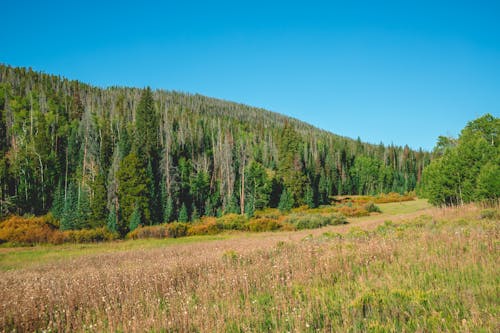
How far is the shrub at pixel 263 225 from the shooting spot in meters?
34.1

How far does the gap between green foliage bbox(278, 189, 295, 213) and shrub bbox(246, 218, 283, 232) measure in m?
16.1

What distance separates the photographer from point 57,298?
6.35m

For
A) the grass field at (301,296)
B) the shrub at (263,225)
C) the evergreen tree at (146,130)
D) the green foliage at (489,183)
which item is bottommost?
the shrub at (263,225)

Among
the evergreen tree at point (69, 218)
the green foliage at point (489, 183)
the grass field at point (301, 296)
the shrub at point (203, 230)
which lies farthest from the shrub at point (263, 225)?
the grass field at point (301, 296)

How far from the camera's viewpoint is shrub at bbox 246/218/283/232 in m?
34.1

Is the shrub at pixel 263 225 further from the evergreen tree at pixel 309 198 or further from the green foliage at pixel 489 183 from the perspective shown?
the evergreen tree at pixel 309 198

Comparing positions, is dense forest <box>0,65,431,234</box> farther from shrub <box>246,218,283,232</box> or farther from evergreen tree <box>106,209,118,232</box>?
shrub <box>246,218,283,232</box>

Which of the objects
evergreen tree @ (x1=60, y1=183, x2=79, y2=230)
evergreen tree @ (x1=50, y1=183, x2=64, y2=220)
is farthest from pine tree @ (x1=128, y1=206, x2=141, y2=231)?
evergreen tree @ (x1=50, y1=183, x2=64, y2=220)

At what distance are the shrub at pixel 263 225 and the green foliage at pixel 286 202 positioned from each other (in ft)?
52.8

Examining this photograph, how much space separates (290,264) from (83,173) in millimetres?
54294

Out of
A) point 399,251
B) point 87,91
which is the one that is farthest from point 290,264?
point 87,91

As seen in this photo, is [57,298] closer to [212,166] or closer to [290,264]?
[290,264]

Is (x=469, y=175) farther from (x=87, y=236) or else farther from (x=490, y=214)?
(x=87, y=236)

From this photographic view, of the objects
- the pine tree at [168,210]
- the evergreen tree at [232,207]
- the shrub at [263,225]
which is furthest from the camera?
the evergreen tree at [232,207]
